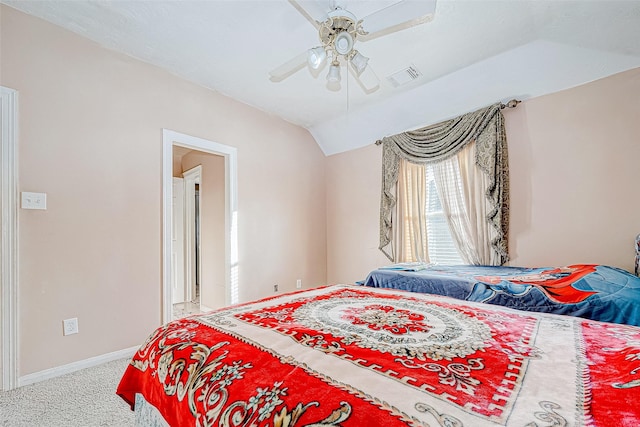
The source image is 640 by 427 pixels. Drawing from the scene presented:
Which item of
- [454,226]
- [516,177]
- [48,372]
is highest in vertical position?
[516,177]

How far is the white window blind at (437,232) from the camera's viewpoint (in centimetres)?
342

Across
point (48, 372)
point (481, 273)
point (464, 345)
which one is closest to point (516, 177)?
point (481, 273)

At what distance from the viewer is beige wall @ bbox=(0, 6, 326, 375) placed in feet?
7.19

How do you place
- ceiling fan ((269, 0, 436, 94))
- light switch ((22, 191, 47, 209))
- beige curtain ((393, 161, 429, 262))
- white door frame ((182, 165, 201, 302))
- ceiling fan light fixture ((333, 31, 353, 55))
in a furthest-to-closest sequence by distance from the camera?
white door frame ((182, 165, 201, 302)), beige curtain ((393, 161, 429, 262)), light switch ((22, 191, 47, 209)), ceiling fan light fixture ((333, 31, 353, 55)), ceiling fan ((269, 0, 436, 94))

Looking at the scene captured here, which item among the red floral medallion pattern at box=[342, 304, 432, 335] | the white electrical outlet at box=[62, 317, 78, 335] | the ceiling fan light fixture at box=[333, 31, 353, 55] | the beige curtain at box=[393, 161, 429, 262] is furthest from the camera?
the beige curtain at box=[393, 161, 429, 262]

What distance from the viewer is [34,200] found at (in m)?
2.20

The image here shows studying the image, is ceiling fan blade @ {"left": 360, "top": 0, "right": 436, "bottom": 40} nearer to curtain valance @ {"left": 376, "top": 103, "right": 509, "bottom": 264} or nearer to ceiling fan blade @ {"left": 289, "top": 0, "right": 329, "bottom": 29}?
ceiling fan blade @ {"left": 289, "top": 0, "right": 329, "bottom": 29}

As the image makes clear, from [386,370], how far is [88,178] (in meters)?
2.79

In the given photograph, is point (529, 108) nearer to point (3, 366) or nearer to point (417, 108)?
point (417, 108)

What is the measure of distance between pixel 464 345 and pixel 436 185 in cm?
278

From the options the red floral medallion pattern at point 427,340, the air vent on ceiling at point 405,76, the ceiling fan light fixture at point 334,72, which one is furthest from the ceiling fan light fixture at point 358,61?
the red floral medallion pattern at point 427,340

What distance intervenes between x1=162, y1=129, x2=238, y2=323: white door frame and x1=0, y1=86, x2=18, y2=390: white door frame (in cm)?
101

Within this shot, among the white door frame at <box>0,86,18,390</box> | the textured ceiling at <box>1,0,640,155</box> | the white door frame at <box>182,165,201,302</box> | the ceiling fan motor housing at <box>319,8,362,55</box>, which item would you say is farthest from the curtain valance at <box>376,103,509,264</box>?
the white door frame at <box>0,86,18,390</box>

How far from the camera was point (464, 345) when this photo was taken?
95 cm
